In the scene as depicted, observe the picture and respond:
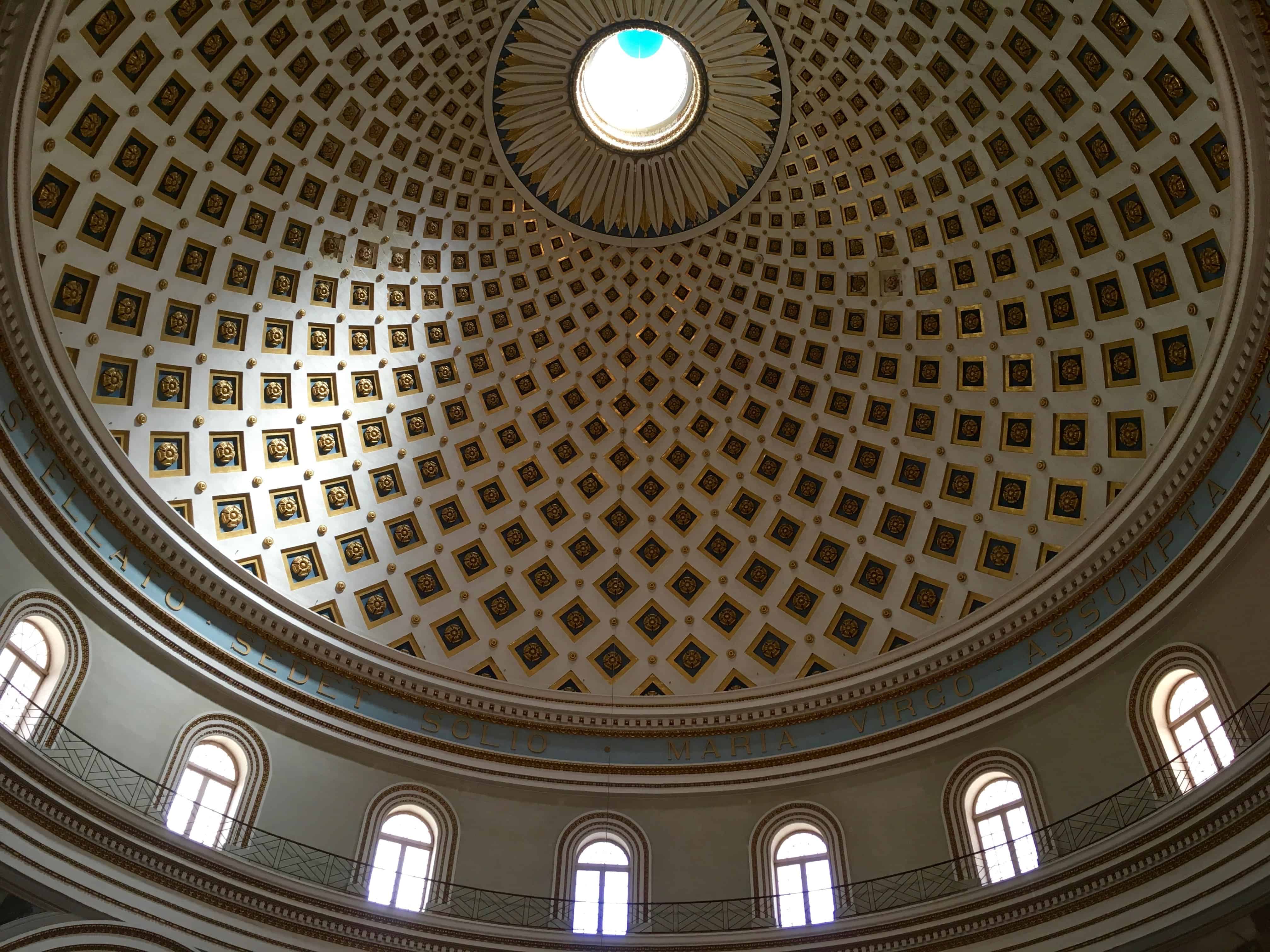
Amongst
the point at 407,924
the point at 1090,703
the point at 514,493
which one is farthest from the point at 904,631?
the point at 407,924

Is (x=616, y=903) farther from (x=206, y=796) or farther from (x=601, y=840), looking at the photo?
(x=206, y=796)

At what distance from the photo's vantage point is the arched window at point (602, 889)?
20766mm

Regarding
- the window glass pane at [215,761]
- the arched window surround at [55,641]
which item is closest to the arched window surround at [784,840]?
the window glass pane at [215,761]

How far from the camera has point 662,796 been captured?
22922mm

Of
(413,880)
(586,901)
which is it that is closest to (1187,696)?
(586,901)

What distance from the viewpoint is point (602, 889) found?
2138 centimetres

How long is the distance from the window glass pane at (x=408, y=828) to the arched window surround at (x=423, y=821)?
5 centimetres

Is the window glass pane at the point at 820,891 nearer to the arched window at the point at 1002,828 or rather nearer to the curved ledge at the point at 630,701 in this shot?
the curved ledge at the point at 630,701

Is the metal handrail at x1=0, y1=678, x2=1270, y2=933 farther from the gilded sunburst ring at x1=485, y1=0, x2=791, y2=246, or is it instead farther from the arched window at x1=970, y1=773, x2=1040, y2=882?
the gilded sunburst ring at x1=485, y1=0, x2=791, y2=246

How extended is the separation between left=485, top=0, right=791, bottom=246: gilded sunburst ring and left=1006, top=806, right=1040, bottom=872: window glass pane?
1508 centimetres

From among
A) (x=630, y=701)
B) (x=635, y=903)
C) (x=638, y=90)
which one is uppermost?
(x=638, y=90)

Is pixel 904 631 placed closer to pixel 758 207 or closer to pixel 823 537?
pixel 823 537

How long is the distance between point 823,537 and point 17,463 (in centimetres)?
1661

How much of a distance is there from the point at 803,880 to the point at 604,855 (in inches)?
150
